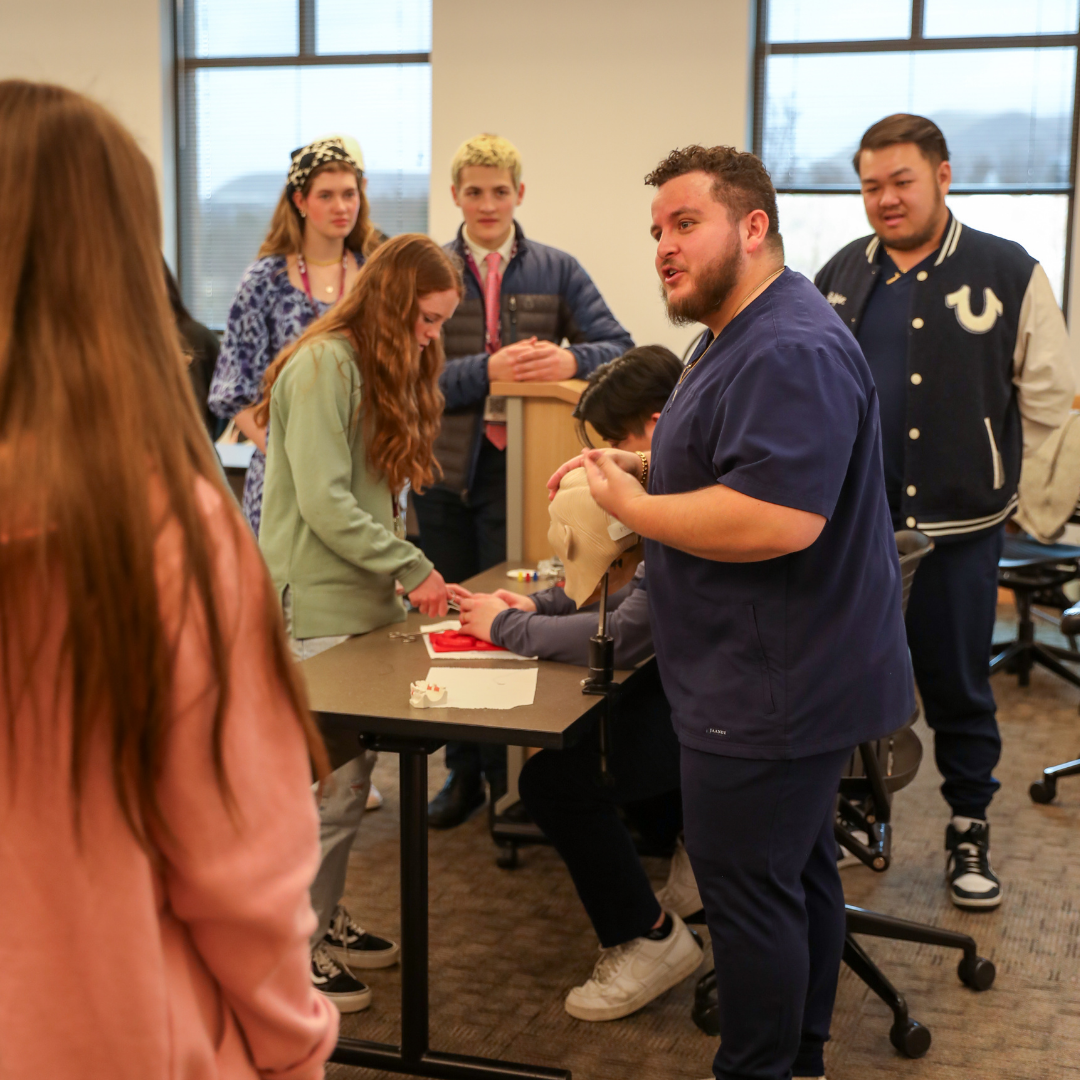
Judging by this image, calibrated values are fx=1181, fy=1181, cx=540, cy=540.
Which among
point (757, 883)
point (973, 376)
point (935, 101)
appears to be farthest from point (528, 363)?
point (935, 101)

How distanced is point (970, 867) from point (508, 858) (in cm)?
108

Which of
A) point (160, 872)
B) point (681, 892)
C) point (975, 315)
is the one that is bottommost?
point (681, 892)

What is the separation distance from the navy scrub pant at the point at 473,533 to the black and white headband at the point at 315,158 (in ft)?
2.66

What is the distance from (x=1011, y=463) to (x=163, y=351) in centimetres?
236

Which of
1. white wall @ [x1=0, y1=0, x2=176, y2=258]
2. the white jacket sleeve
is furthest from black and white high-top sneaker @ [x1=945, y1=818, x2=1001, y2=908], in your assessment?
white wall @ [x1=0, y1=0, x2=176, y2=258]

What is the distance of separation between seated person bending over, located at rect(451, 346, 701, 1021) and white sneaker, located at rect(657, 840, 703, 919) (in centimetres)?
18

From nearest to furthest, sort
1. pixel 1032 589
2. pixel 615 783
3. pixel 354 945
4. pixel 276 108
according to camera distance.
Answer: pixel 615 783 → pixel 354 945 → pixel 1032 589 → pixel 276 108

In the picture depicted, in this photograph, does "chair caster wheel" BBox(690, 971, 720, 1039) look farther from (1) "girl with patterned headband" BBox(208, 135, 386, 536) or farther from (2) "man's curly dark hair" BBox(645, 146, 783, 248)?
(1) "girl with patterned headband" BBox(208, 135, 386, 536)

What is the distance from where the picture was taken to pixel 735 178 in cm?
159

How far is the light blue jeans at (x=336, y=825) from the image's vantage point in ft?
7.09

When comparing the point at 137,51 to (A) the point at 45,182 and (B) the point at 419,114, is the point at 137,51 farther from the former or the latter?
(A) the point at 45,182

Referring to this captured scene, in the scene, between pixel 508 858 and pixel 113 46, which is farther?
pixel 113 46

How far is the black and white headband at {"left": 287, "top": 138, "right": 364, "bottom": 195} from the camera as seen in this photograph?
3020mm

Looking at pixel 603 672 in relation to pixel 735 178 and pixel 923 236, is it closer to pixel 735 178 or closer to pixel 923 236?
pixel 735 178
